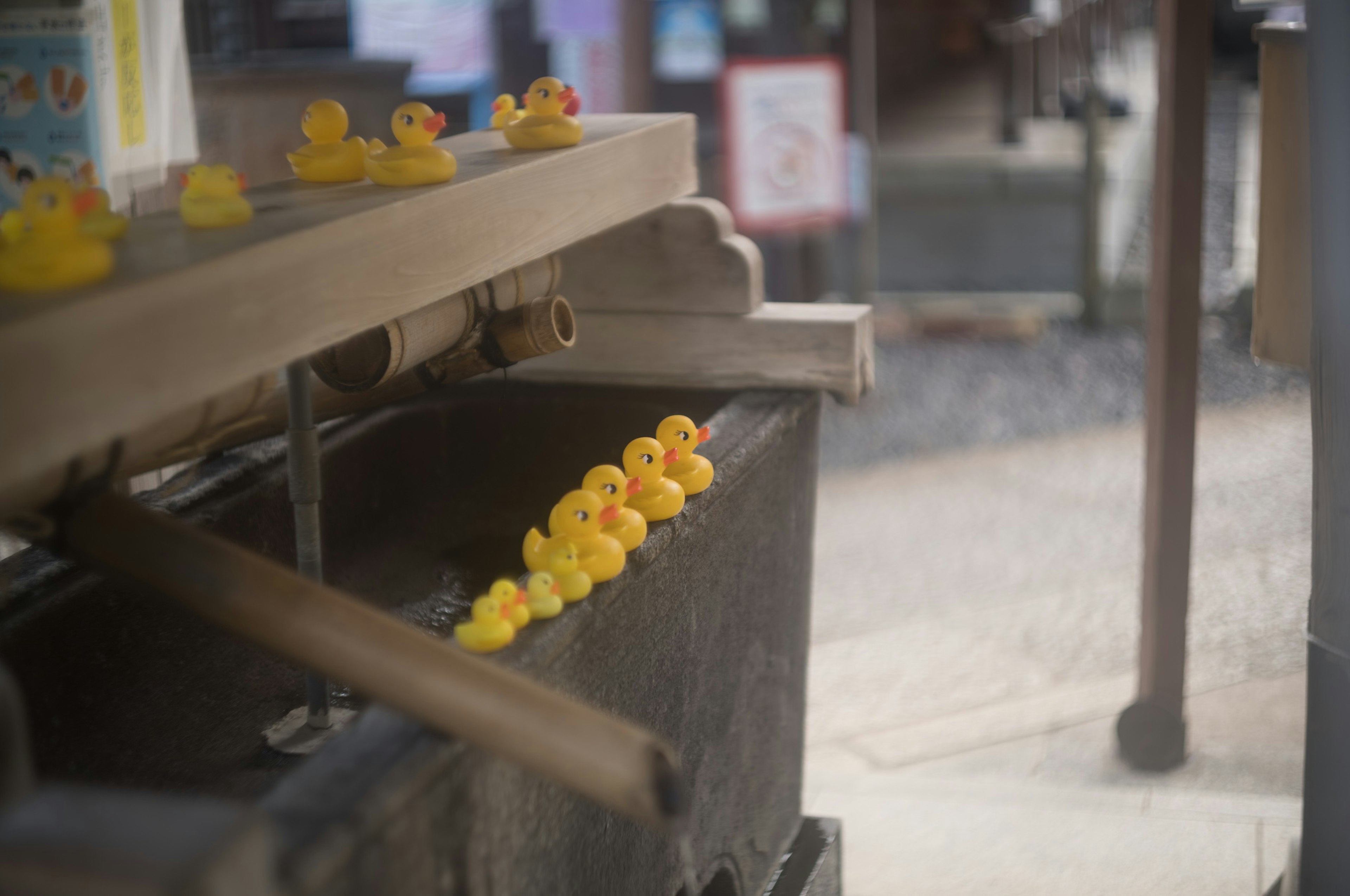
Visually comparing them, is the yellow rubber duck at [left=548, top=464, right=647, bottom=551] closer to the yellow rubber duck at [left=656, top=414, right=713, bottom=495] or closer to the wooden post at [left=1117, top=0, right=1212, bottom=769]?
the yellow rubber duck at [left=656, top=414, right=713, bottom=495]

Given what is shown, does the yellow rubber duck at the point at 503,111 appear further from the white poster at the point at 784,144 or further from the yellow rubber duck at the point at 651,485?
the white poster at the point at 784,144

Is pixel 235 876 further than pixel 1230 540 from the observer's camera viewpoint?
No

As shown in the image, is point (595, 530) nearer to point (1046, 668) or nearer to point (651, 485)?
point (651, 485)

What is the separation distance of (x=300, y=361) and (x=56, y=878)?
607mm

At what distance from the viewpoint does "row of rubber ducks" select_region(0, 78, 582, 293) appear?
0.76 meters

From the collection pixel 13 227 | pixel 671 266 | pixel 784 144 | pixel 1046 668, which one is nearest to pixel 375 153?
pixel 13 227

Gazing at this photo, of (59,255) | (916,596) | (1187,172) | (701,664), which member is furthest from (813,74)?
(59,255)

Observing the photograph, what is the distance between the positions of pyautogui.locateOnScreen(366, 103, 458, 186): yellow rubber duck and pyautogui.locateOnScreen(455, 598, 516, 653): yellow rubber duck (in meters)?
0.37

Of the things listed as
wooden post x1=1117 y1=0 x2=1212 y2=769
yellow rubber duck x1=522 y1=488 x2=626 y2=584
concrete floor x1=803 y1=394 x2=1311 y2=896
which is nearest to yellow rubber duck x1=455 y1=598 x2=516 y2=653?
yellow rubber duck x1=522 y1=488 x2=626 y2=584

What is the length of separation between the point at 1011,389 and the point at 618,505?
13.0 feet

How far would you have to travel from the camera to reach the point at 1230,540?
11.5 feet

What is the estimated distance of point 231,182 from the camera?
95 centimetres

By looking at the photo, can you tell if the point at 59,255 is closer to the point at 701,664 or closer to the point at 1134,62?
the point at 701,664

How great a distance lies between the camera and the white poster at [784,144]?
4621mm
